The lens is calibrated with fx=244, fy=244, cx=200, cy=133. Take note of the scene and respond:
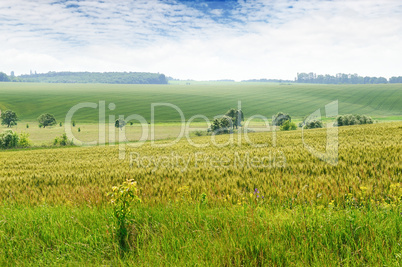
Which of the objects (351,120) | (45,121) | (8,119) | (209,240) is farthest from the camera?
(8,119)

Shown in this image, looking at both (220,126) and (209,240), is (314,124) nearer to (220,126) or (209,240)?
(220,126)

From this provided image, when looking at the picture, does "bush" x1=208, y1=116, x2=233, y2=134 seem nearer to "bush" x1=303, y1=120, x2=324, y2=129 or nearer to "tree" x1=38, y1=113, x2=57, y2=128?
"bush" x1=303, y1=120, x2=324, y2=129

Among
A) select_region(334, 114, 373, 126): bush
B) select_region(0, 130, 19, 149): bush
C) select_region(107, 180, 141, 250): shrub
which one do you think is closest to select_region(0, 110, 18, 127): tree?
select_region(0, 130, 19, 149): bush

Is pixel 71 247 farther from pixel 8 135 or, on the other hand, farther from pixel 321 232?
pixel 8 135

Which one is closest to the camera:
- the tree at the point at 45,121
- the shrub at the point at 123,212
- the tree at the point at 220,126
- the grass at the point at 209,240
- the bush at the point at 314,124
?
the grass at the point at 209,240

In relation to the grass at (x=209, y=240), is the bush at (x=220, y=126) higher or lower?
lower

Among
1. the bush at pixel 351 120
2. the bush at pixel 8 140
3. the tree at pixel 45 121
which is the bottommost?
the bush at pixel 8 140

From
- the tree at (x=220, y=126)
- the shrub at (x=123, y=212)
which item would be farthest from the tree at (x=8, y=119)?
the shrub at (x=123, y=212)

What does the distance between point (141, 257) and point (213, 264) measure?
884 mm

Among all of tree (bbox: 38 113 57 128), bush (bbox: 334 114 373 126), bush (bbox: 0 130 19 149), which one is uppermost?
bush (bbox: 334 114 373 126)

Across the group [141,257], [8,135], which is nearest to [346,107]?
[8,135]

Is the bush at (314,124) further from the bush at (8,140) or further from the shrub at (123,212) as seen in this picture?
the shrub at (123,212)

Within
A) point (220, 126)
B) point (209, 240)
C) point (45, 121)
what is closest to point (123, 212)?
point (209, 240)

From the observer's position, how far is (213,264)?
274cm
